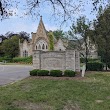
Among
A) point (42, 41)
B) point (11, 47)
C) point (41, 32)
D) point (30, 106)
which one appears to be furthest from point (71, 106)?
point (11, 47)

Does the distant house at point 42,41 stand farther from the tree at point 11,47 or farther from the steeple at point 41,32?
A: the tree at point 11,47

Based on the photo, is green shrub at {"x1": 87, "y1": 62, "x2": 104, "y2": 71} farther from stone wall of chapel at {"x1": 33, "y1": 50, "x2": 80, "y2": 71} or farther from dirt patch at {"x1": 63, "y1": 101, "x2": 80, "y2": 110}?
dirt patch at {"x1": 63, "y1": 101, "x2": 80, "y2": 110}

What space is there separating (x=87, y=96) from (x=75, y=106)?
2640 millimetres

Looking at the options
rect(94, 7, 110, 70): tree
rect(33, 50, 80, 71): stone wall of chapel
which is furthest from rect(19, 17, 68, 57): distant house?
rect(33, 50, 80, 71): stone wall of chapel

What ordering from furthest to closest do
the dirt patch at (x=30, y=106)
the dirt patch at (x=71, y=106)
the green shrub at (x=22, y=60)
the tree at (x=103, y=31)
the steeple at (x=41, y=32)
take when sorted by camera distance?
the steeple at (x=41, y=32)
the green shrub at (x=22, y=60)
the tree at (x=103, y=31)
the dirt patch at (x=71, y=106)
the dirt patch at (x=30, y=106)

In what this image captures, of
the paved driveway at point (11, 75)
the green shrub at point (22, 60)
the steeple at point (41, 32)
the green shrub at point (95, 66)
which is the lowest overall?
the paved driveway at point (11, 75)

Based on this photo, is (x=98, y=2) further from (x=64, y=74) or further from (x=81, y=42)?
(x=81, y=42)

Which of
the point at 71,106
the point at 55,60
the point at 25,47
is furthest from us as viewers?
the point at 25,47

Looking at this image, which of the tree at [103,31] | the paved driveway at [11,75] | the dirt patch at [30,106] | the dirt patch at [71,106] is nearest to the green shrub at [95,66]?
the tree at [103,31]

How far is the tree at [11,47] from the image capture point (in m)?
73.9

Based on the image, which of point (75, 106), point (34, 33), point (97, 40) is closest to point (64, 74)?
point (97, 40)

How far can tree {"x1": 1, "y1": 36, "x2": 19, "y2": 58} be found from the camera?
242 ft

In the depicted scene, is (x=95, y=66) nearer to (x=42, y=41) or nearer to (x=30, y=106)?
(x=30, y=106)

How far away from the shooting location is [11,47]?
248 ft
